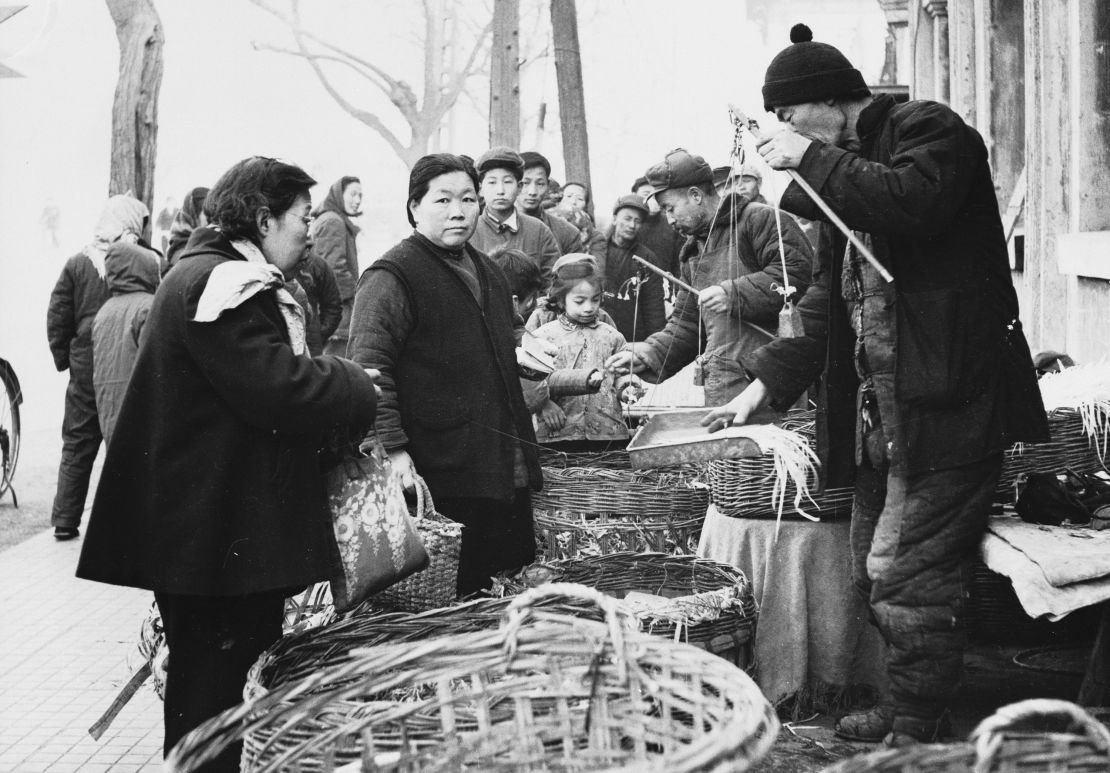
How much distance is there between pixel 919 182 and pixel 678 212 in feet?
8.14

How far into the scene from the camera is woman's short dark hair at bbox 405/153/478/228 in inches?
183

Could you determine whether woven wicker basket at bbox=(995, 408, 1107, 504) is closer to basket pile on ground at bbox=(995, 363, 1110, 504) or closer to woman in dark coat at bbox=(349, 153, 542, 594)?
basket pile on ground at bbox=(995, 363, 1110, 504)

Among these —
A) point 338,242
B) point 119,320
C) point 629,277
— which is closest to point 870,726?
point 119,320

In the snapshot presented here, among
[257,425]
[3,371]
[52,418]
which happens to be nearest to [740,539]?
[257,425]

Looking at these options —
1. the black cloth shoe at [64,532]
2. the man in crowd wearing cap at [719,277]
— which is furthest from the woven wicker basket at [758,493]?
the black cloth shoe at [64,532]

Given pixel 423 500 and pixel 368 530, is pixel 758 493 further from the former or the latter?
pixel 368 530

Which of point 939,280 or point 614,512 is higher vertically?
point 939,280

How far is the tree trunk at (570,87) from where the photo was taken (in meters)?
13.7

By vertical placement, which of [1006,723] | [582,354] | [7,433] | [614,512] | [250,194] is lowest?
[614,512]

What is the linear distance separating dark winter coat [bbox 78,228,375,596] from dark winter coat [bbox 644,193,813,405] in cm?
260

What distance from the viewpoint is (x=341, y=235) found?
10.1 metres

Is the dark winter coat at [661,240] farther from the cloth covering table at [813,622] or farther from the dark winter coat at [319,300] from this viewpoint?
the cloth covering table at [813,622]

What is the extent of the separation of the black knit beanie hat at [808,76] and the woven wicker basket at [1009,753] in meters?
2.25

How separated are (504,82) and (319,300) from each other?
5.72 m
